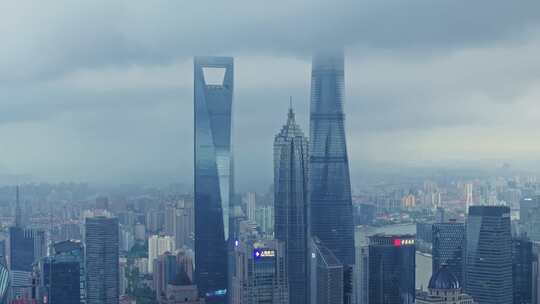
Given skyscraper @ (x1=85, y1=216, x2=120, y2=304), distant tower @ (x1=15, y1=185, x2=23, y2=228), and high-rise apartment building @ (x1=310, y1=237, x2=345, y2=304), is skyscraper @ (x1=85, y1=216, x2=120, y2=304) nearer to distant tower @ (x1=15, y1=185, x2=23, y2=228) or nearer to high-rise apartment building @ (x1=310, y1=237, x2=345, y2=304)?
distant tower @ (x1=15, y1=185, x2=23, y2=228)

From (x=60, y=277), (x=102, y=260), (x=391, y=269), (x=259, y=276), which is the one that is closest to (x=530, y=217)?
(x=391, y=269)

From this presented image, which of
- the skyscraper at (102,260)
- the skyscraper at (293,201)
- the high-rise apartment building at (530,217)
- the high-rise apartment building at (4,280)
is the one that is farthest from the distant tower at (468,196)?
the high-rise apartment building at (4,280)

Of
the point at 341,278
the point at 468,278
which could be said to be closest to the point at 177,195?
the point at 341,278

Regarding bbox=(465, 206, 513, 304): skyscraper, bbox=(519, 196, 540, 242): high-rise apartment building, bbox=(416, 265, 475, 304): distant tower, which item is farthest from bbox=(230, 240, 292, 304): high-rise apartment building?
bbox=(519, 196, 540, 242): high-rise apartment building

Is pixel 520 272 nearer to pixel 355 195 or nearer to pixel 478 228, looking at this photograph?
pixel 478 228

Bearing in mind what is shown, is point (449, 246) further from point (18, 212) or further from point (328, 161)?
point (18, 212)

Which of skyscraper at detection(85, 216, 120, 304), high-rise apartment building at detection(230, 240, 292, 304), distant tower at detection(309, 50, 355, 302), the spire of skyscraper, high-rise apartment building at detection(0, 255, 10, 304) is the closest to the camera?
the spire of skyscraper
